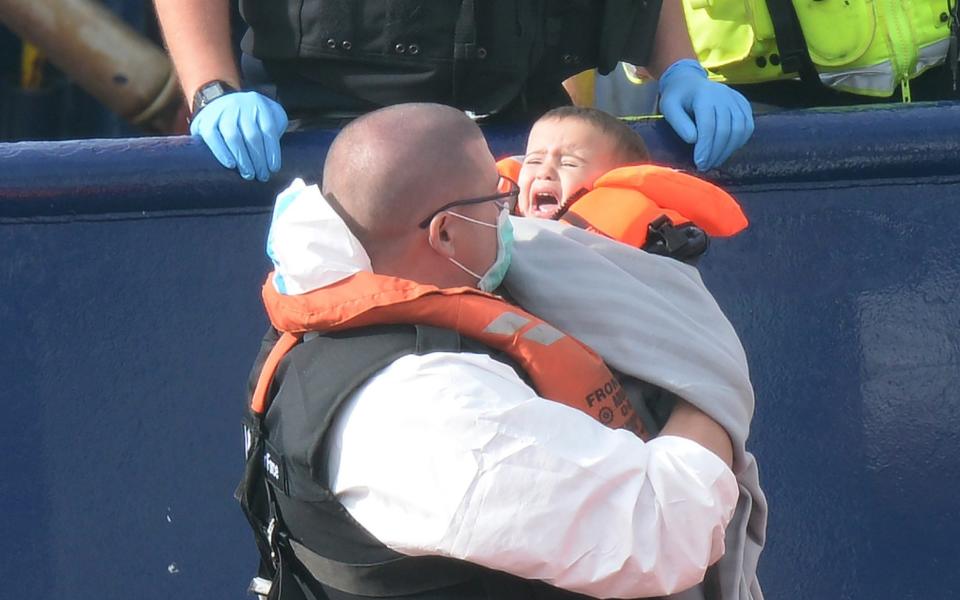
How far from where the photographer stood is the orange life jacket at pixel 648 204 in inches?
75.0

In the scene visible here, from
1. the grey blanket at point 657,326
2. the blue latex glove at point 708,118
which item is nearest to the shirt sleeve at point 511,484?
the grey blanket at point 657,326

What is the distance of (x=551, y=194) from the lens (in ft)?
7.04

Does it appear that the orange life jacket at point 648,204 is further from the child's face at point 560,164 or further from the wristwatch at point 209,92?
the wristwatch at point 209,92

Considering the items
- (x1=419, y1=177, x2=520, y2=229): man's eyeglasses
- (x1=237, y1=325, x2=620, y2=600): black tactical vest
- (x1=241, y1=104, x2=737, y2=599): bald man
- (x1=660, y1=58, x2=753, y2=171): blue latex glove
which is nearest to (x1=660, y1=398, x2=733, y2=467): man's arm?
(x1=241, y1=104, x2=737, y2=599): bald man

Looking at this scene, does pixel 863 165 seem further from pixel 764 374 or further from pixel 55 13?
pixel 55 13

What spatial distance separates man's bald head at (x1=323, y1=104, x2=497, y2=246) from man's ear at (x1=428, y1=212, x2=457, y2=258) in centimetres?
2

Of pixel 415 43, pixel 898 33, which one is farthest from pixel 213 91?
pixel 898 33

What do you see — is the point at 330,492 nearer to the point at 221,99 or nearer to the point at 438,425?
the point at 438,425

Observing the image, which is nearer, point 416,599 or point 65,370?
point 416,599

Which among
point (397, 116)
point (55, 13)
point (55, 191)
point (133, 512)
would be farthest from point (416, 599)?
point (55, 13)

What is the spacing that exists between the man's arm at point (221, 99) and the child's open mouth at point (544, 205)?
48 cm

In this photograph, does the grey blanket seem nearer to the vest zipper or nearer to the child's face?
the child's face

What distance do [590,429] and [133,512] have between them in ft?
3.93

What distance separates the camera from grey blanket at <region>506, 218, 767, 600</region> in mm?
1686
